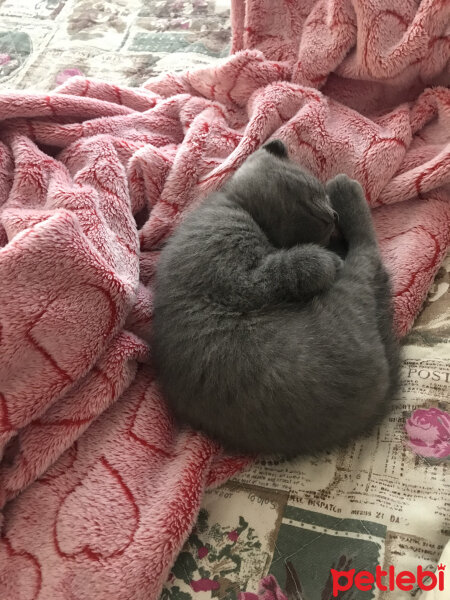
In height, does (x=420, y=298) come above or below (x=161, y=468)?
above

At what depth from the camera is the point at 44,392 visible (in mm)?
746

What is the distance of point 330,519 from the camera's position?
73cm

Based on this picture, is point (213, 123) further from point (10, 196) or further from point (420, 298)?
point (420, 298)

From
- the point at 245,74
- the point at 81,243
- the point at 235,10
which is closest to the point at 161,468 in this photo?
the point at 81,243

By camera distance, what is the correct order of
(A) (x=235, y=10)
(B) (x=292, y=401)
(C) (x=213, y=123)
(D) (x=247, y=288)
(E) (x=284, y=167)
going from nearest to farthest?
(B) (x=292, y=401) → (D) (x=247, y=288) → (E) (x=284, y=167) → (C) (x=213, y=123) → (A) (x=235, y=10)

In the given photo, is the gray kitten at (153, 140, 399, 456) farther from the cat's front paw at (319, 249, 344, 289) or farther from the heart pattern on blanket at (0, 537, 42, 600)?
the heart pattern on blanket at (0, 537, 42, 600)

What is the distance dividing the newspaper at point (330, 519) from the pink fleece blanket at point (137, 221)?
4cm

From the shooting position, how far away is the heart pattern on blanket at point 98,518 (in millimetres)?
699

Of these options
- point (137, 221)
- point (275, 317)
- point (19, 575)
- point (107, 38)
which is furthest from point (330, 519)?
point (107, 38)

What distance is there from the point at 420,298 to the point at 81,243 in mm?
554

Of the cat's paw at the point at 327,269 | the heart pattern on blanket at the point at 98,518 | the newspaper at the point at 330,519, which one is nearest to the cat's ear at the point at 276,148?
the cat's paw at the point at 327,269

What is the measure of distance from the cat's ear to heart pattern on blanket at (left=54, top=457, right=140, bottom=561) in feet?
1.95

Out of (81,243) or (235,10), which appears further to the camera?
(235,10)

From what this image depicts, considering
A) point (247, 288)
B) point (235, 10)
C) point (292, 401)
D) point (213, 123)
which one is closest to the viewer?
point (292, 401)
